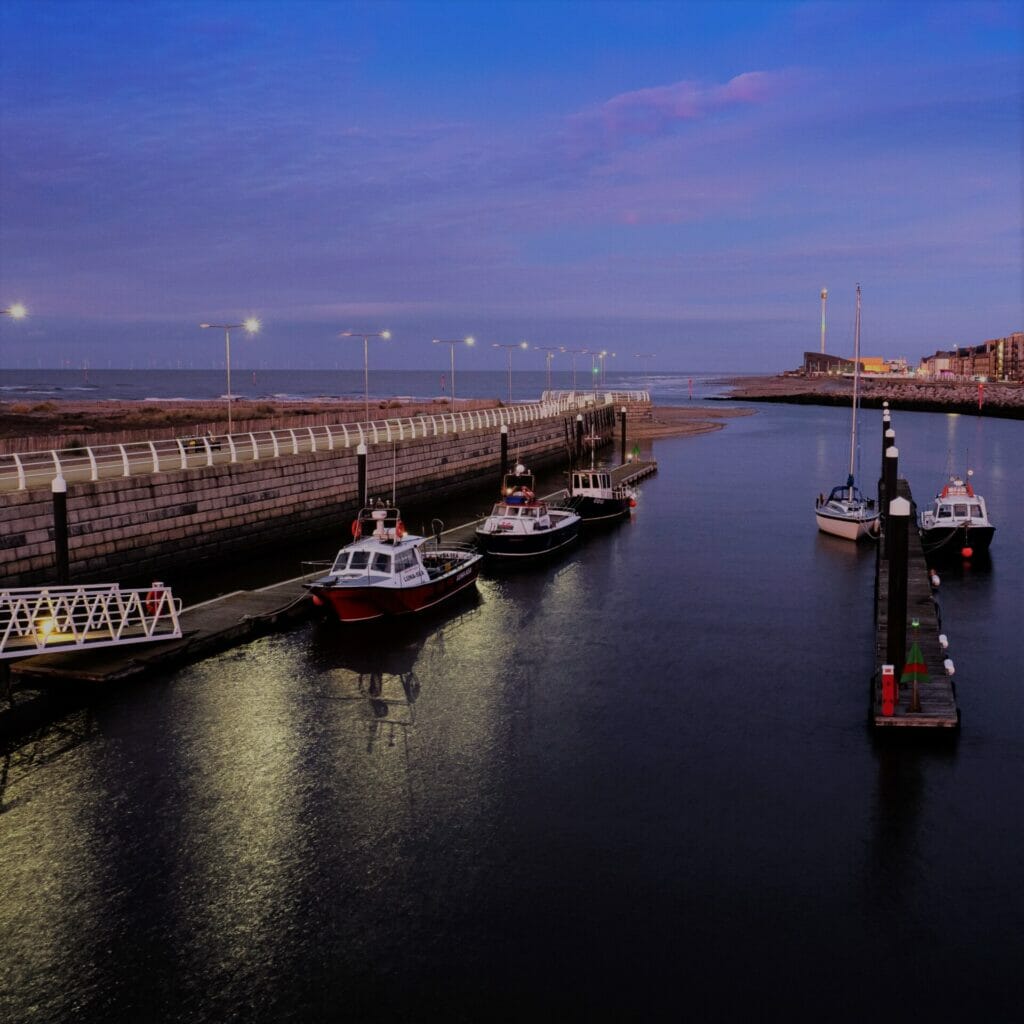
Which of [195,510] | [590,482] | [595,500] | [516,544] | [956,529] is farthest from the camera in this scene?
[590,482]

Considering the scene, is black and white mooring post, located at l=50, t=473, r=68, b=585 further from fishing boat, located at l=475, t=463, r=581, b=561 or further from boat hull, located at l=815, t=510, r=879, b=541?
boat hull, located at l=815, t=510, r=879, b=541

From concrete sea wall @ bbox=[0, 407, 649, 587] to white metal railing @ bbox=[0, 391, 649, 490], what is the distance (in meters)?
Result: 0.76

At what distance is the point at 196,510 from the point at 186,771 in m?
20.3

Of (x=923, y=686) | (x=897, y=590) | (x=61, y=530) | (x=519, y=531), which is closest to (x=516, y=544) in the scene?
(x=519, y=531)

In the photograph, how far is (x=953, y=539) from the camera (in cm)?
4159

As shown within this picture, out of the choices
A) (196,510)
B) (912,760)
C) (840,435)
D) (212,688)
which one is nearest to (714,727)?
(912,760)

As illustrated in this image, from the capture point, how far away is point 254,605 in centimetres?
3056

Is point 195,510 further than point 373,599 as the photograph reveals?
Yes

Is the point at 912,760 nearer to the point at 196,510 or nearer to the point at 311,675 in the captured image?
the point at 311,675

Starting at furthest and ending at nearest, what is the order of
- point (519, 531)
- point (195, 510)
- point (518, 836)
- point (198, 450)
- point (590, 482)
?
point (590, 482) → point (198, 450) → point (519, 531) → point (195, 510) → point (518, 836)

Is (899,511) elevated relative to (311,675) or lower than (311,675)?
elevated

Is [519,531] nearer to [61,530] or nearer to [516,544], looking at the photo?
[516,544]

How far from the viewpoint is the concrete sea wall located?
31.7m

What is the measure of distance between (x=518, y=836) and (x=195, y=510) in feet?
82.1
